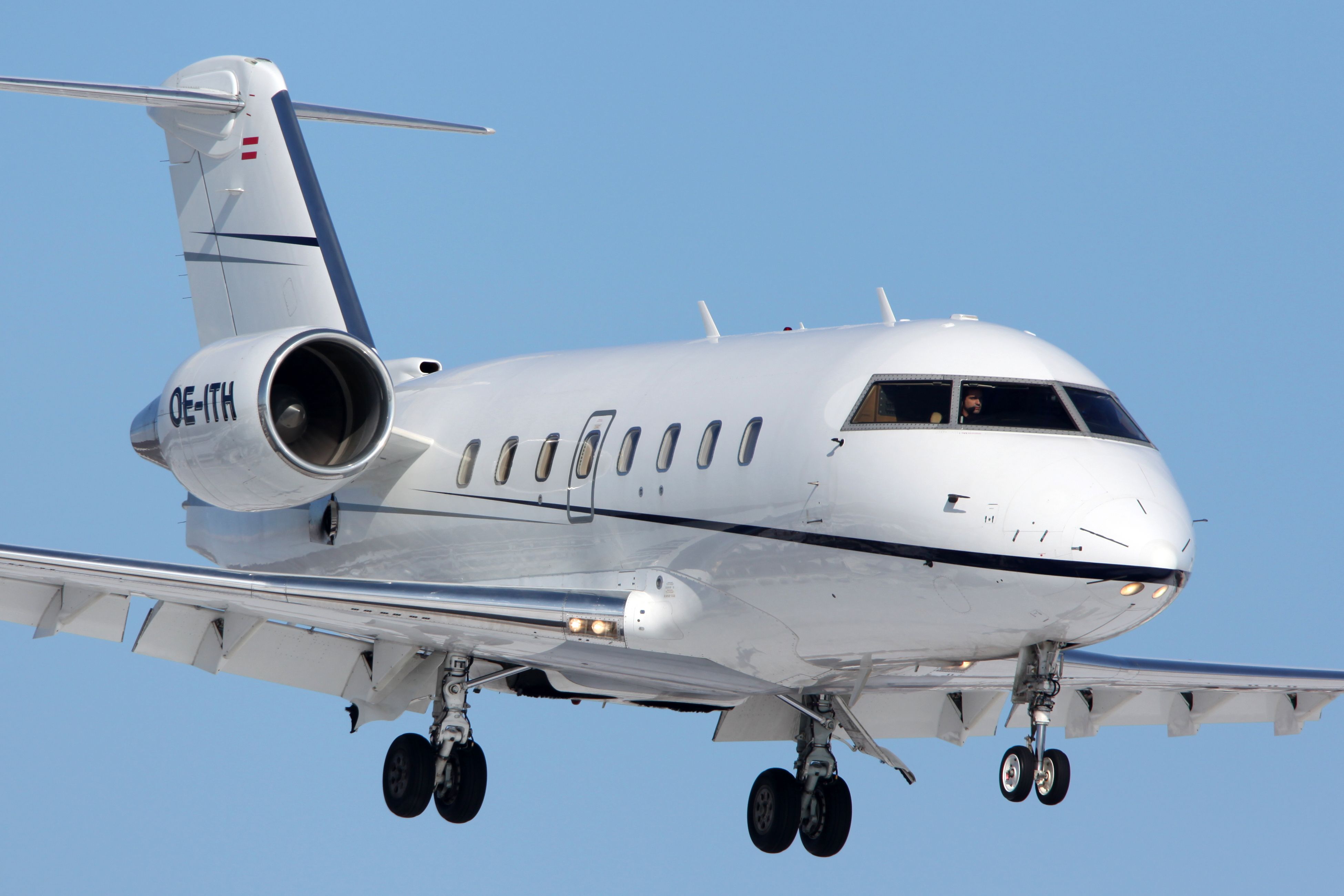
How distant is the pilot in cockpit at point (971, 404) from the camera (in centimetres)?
1231

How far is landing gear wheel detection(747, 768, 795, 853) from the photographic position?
17516mm

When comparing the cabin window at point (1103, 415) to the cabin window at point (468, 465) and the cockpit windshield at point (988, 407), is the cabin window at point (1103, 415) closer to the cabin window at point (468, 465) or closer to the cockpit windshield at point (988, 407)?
the cockpit windshield at point (988, 407)

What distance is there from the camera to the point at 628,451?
14.7m

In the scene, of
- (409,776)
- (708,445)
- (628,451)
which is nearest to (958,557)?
(708,445)

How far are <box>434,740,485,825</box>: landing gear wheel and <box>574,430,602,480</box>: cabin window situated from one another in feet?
11.3

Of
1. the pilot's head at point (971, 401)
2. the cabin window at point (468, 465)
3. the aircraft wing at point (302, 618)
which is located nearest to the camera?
the pilot's head at point (971, 401)

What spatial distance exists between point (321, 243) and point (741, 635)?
8106 mm

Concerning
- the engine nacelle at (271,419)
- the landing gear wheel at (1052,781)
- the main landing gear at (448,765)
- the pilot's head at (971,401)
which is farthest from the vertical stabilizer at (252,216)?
the landing gear wheel at (1052,781)

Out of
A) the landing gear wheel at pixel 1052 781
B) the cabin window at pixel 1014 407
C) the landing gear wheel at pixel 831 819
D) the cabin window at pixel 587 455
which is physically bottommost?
the landing gear wheel at pixel 1052 781

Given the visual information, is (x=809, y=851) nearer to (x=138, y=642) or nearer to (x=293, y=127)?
(x=138, y=642)

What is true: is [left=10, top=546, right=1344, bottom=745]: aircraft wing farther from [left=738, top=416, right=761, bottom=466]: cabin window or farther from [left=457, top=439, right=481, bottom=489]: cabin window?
[left=738, top=416, right=761, bottom=466]: cabin window

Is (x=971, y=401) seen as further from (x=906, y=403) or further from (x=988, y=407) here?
(x=906, y=403)

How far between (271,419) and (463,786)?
413 cm

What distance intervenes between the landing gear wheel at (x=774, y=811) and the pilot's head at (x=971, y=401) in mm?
6358
